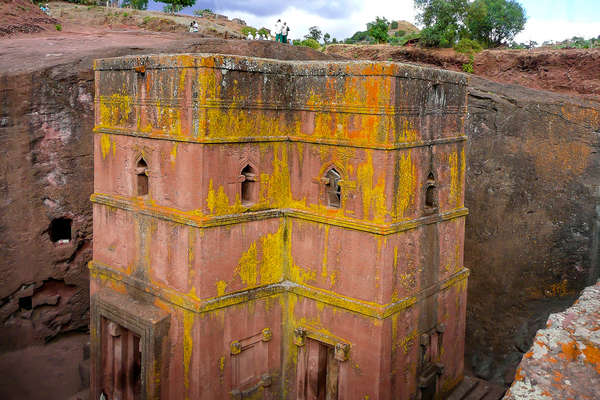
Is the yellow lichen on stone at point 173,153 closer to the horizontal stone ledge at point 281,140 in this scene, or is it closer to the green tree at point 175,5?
the horizontal stone ledge at point 281,140

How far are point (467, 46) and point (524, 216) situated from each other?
7.73 meters

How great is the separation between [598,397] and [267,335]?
7.02 m

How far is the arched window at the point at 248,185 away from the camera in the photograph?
8836mm

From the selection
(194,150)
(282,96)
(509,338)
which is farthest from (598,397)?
(509,338)

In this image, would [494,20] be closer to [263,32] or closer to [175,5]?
[263,32]

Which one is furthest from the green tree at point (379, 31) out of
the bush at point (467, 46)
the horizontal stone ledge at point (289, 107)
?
the horizontal stone ledge at point (289, 107)

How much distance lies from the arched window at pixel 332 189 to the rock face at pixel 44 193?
697 cm

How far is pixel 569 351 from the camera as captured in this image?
10.1 feet

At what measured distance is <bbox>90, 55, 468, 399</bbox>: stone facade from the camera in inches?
325

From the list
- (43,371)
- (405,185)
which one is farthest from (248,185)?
(43,371)

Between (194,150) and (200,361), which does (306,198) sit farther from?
(200,361)

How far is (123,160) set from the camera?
952cm

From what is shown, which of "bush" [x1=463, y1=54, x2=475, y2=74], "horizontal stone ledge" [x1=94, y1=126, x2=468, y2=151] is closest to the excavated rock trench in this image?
"horizontal stone ledge" [x1=94, y1=126, x2=468, y2=151]

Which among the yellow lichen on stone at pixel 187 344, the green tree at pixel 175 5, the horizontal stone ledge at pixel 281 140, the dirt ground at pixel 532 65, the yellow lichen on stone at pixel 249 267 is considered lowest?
the yellow lichen on stone at pixel 187 344
